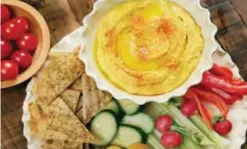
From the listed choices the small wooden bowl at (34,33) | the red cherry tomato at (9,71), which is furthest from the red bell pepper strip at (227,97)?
the red cherry tomato at (9,71)

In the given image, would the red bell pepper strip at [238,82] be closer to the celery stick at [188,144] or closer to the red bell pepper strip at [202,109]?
the red bell pepper strip at [202,109]

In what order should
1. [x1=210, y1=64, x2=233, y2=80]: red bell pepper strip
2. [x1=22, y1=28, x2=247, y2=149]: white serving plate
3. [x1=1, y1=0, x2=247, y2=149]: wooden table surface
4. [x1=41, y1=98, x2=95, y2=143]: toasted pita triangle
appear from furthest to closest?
[x1=1, y1=0, x2=247, y2=149]: wooden table surface, [x1=210, y1=64, x2=233, y2=80]: red bell pepper strip, [x1=22, y1=28, x2=247, y2=149]: white serving plate, [x1=41, y1=98, x2=95, y2=143]: toasted pita triangle

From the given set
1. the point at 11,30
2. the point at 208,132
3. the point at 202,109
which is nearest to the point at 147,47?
the point at 202,109

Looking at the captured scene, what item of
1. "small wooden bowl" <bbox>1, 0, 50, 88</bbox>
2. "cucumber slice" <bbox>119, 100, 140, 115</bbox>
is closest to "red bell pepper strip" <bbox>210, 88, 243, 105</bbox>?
"cucumber slice" <bbox>119, 100, 140, 115</bbox>

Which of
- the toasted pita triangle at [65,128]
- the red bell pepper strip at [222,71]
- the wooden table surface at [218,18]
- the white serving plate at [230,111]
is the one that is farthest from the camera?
the wooden table surface at [218,18]

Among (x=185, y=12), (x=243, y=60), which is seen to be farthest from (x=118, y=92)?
(x=243, y=60)

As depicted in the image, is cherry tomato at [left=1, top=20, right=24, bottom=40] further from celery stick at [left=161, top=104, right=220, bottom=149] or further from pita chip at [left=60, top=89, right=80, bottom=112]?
celery stick at [left=161, top=104, right=220, bottom=149]
